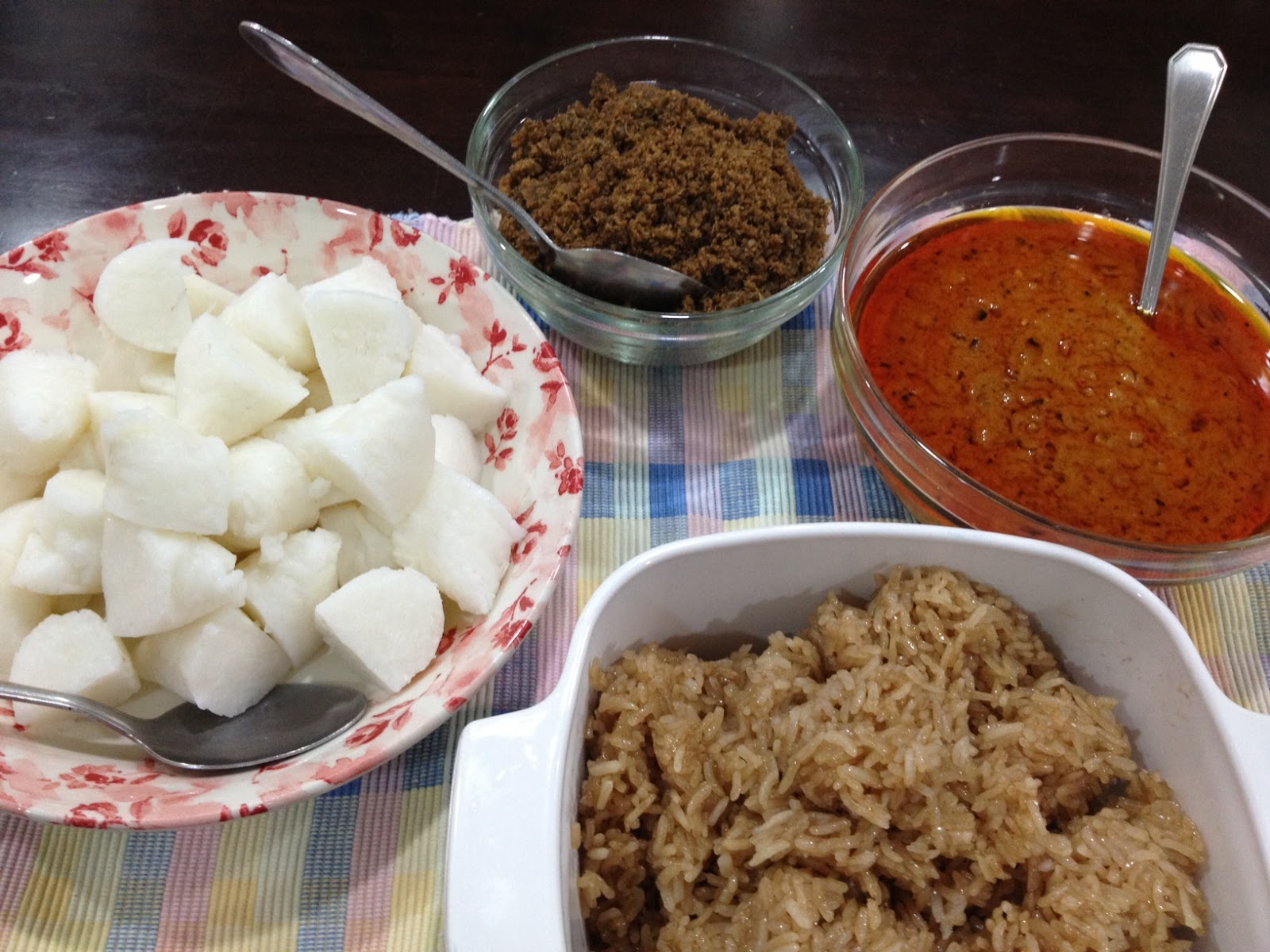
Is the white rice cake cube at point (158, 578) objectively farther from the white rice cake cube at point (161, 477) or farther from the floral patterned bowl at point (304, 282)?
the floral patterned bowl at point (304, 282)

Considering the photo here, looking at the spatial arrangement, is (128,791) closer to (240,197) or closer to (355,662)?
(355,662)

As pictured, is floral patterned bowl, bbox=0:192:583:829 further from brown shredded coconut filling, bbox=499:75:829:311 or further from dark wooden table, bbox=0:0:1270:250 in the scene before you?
dark wooden table, bbox=0:0:1270:250

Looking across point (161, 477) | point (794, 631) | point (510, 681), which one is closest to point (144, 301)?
point (161, 477)

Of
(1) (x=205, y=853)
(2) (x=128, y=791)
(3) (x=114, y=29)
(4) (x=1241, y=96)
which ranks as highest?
(4) (x=1241, y=96)

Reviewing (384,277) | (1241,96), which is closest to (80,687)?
(384,277)

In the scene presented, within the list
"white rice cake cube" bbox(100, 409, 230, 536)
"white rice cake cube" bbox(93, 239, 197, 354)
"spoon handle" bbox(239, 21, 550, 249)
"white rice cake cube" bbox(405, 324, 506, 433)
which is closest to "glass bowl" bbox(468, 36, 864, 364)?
"spoon handle" bbox(239, 21, 550, 249)

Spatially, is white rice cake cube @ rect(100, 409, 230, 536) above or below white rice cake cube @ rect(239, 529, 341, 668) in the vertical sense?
above
